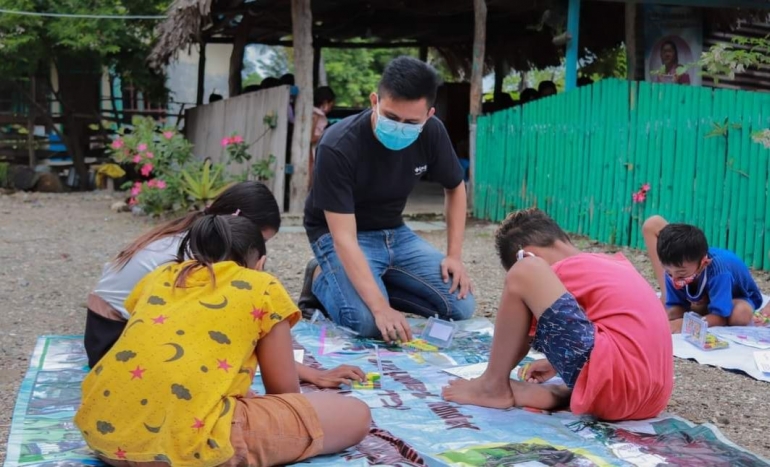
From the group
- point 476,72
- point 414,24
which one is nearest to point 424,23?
point 414,24

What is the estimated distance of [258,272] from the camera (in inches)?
102

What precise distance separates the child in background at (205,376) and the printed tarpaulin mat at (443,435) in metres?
0.23

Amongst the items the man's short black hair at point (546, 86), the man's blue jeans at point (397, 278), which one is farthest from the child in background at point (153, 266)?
the man's short black hair at point (546, 86)

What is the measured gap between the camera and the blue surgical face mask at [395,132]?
4238mm

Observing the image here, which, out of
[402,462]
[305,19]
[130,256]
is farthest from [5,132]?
[402,462]

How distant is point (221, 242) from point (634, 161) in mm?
5761

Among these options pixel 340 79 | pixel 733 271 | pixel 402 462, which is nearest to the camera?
pixel 402 462

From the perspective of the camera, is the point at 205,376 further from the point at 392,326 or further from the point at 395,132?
the point at 395,132

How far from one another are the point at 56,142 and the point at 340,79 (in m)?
8.88

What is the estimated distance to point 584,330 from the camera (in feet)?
9.81

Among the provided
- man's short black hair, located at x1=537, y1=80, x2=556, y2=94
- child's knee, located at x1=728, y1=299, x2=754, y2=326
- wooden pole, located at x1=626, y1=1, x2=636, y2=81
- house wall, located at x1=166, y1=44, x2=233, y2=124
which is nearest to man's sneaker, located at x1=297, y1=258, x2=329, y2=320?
child's knee, located at x1=728, y1=299, x2=754, y2=326

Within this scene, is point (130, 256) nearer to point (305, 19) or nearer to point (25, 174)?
point (305, 19)

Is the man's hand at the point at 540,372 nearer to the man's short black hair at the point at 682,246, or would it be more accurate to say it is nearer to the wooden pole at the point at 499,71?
the man's short black hair at the point at 682,246

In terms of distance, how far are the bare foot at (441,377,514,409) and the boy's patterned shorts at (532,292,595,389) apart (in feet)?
1.00
